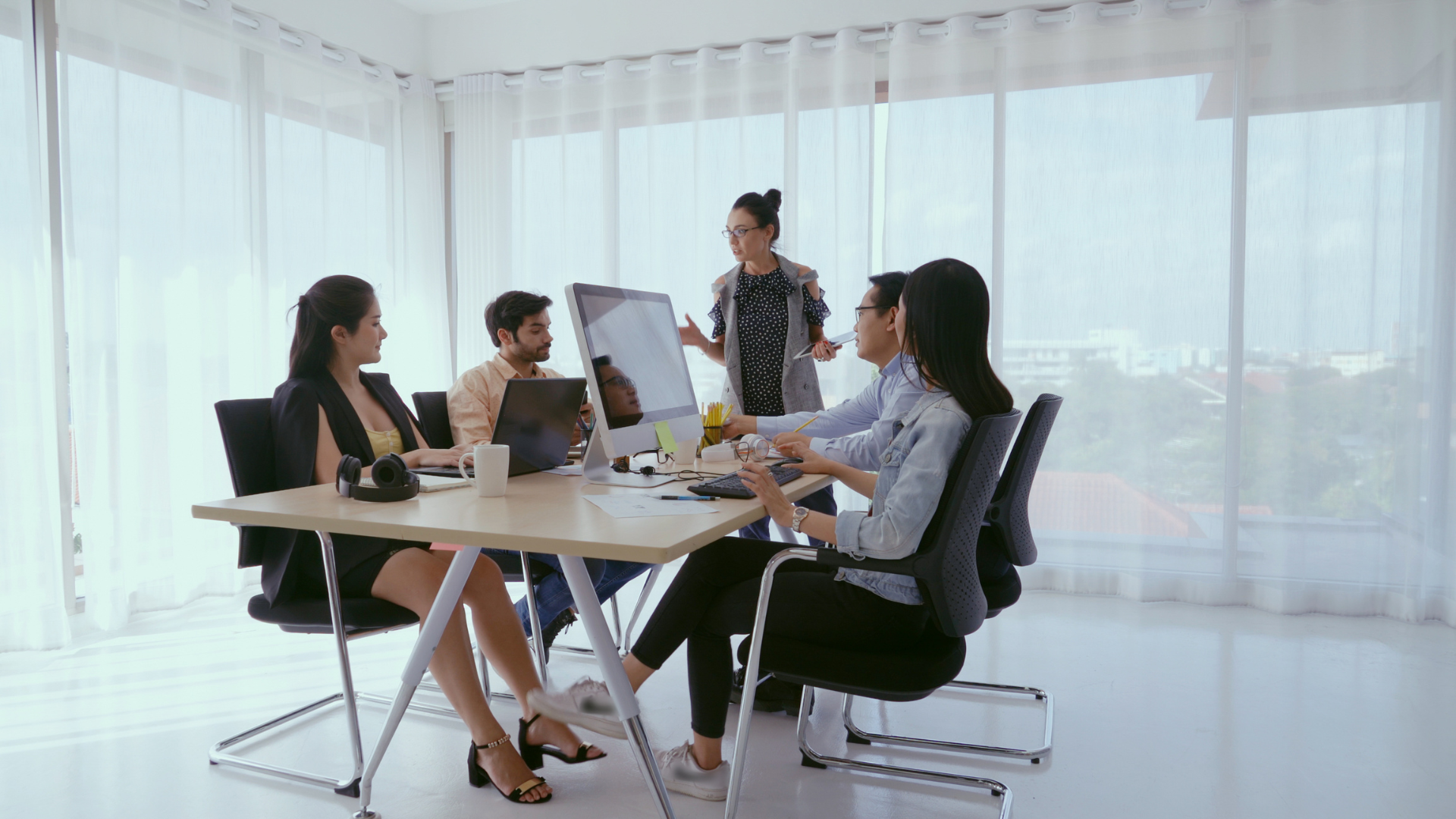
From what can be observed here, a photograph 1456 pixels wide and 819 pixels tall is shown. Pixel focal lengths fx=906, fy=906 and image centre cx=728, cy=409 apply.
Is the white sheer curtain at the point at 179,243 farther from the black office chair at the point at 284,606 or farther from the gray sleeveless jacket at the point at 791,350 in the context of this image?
the gray sleeveless jacket at the point at 791,350

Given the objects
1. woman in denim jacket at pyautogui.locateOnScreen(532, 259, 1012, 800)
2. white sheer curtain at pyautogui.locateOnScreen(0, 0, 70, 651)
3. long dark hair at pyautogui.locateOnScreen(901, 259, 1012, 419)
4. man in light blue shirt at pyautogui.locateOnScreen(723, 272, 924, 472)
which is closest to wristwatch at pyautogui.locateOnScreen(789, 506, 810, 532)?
woman in denim jacket at pyautogui.locateOnScreen(532, 259, 1012, 800)

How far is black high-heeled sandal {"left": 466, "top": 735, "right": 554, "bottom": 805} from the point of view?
1954 millimetres

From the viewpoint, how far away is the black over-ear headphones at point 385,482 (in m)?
1.78

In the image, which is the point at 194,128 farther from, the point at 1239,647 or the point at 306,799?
the point at 1239,647

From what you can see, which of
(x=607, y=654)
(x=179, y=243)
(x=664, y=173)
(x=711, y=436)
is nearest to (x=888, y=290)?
(x=711, y=436)

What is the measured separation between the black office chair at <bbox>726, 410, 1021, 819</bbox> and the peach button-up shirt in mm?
1335

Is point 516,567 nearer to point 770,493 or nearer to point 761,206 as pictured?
point 770,493

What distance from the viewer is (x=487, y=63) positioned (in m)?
4.66

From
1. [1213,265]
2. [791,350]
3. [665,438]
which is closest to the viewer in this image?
[665,438]

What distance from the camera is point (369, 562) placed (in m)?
2.04

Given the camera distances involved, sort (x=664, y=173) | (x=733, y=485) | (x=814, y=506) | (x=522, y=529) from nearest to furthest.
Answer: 1. (x=522, y=529)
2. (x=733, y=485)
3. (x=814, y=506)
4. (x=664, y=173)

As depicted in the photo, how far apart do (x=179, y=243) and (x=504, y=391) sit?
1.91 metres

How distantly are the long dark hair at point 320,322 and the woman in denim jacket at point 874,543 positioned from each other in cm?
99

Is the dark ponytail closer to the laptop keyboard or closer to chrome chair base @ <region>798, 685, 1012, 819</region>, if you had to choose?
the laptop keyboard
